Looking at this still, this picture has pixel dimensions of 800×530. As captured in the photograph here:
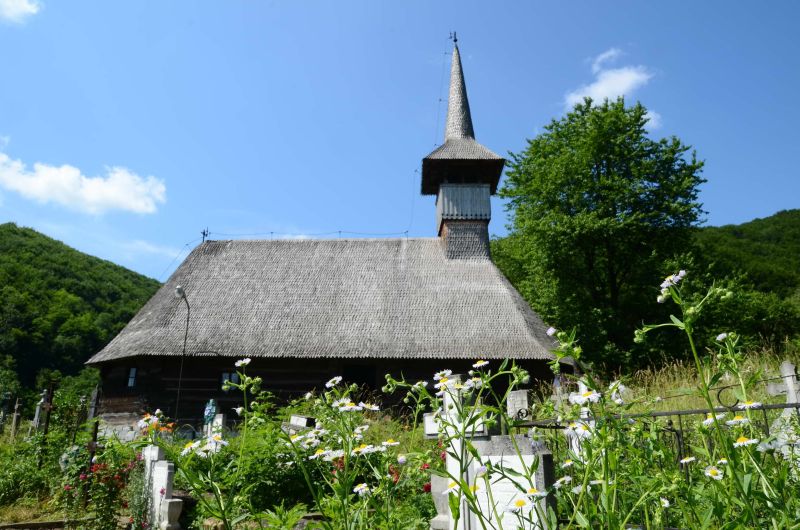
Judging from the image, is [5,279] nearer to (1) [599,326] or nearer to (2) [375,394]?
(2) [375,394]

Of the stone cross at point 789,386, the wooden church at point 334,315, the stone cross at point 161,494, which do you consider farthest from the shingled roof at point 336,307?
the stone cross at point 161,494

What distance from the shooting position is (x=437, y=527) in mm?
3949

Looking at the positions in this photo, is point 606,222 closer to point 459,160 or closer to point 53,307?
point 459,160

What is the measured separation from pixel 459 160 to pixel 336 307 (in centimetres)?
706

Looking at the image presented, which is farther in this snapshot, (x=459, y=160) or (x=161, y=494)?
(x=459, y=160)

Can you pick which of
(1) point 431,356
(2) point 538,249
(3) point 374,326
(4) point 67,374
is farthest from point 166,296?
(4) point 67,374

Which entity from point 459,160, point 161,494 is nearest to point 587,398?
point 161,494

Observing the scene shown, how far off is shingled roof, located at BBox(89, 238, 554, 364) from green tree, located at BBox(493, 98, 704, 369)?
3157 millimetres

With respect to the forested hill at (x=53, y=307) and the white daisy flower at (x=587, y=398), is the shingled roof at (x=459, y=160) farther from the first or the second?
the forested hill at (x=53, y=307)

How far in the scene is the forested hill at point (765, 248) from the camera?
31.7m

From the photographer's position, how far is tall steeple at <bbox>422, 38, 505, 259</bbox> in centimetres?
1912

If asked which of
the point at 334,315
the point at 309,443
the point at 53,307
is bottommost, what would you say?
the point at 309,443

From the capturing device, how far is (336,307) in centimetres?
1697

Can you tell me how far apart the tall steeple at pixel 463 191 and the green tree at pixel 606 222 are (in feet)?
7.63
